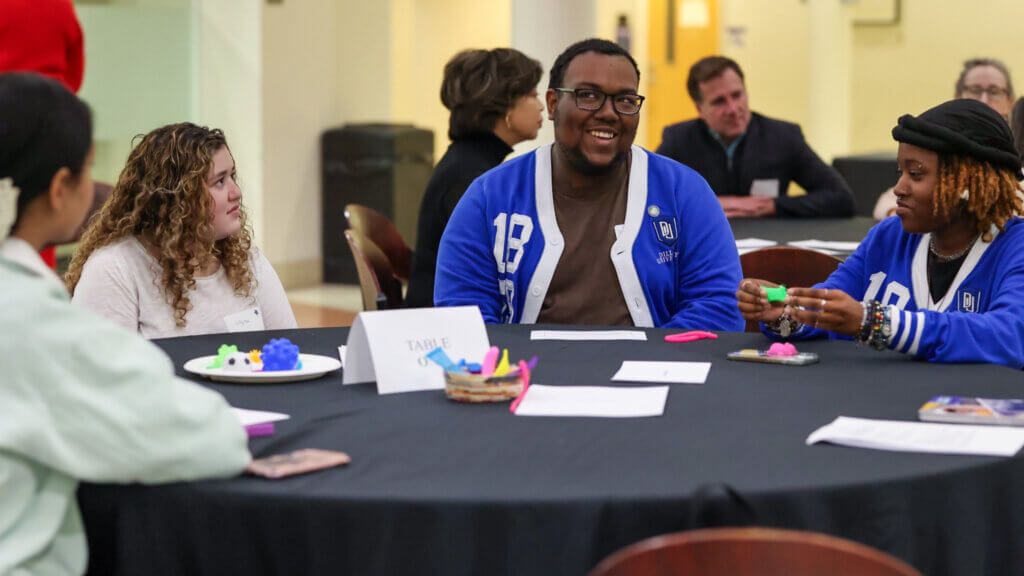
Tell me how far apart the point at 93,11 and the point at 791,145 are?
3.81m

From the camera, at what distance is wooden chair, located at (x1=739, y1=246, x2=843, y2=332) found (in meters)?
3.26

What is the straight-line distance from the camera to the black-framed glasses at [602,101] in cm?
293

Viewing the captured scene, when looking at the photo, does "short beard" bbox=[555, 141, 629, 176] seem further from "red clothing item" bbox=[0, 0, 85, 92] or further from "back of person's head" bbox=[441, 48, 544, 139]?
"red clothing item" bbox=[0, 0, 85, 92]

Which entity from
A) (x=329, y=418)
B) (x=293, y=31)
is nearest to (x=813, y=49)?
(x=293, y=31)

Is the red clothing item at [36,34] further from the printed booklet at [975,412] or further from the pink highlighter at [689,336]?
the printed booklet at [975,412]

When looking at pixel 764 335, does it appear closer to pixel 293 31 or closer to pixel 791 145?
pixel 791 145

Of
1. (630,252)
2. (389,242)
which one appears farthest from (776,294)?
(389,242)

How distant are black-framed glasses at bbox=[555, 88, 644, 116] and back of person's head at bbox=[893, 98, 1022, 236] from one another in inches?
27.8

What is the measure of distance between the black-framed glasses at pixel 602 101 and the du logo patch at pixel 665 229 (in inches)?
10.5

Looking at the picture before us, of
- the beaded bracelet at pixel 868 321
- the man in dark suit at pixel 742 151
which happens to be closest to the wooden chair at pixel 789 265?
the beaded bracelet at pixel 868 321

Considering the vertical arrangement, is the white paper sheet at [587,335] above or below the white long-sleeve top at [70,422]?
below

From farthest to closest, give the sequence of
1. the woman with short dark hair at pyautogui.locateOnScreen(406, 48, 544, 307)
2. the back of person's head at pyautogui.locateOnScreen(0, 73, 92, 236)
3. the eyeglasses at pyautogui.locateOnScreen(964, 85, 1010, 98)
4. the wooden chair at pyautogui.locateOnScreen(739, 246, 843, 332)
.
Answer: the eyeglasses at pyautogui.locateOnScreen(964, 85, 1010, 98), the woman with short dark hair at pyautogui.locateOnScreen(406, 48, 544, 307), the wooden chair at pyautogui.locateOnScreen(739, 246, 843, 332), the back of person's head at pyautogui.locateOnScreen(0, 73, 92, 236)

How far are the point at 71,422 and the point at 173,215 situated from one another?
4.32 ft

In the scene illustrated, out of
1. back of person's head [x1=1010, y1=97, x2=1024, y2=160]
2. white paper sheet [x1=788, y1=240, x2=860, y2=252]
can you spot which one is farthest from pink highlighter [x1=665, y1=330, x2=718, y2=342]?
back of person's head [x1=1010, y1=97, x2=1024, y2=160]
